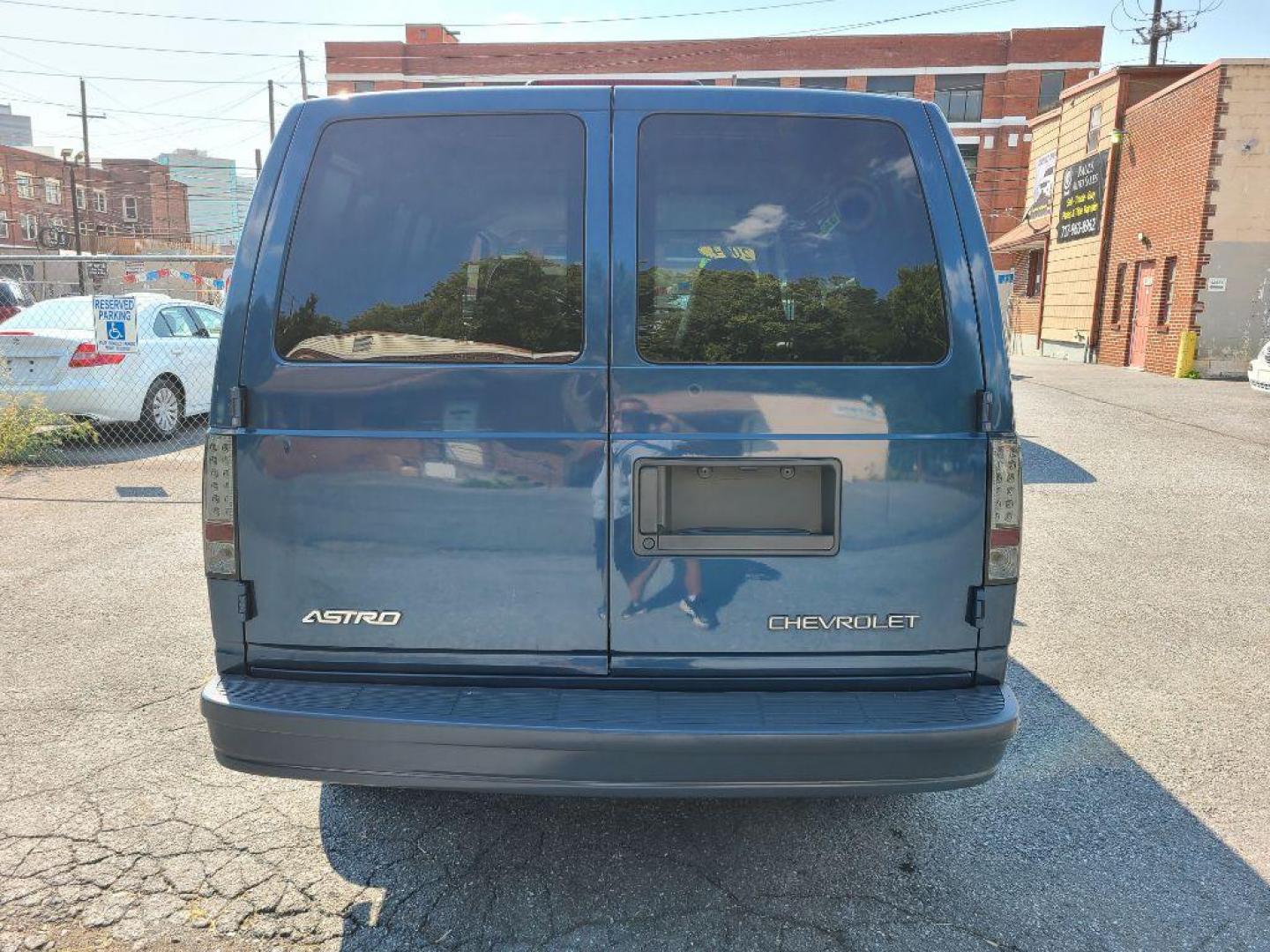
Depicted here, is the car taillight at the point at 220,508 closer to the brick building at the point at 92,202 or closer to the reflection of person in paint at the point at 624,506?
the reflection of person in paint at the point at 624,506

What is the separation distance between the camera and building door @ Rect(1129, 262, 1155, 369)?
21547 mm

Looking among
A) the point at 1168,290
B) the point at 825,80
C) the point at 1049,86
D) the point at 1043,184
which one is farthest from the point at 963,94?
the point at 1168,290

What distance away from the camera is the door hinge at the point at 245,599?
8.51ft

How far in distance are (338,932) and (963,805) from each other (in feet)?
7.12

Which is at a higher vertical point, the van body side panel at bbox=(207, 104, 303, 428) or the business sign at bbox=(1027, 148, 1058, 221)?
the business sign at bbox=(1027, 148, 1058, 221)

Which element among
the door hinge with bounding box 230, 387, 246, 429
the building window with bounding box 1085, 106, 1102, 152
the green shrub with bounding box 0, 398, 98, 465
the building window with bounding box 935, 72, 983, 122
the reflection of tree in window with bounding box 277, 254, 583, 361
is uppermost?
the building window with bounding box 935, 72, 983, 122

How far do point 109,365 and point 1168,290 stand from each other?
21.2 meters

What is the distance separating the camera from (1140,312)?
21969 millimetres

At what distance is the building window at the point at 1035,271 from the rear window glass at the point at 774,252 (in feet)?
99.0

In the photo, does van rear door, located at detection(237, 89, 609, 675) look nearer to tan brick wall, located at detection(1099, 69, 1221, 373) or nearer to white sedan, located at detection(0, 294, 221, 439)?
white sedan, located at detection(0, 294, 221, 439)

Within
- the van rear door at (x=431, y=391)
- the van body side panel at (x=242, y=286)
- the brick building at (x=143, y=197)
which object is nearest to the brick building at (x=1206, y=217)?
the van rear door at (x=431, y=391)

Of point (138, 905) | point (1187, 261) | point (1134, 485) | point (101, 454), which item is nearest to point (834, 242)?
point (138, 905)

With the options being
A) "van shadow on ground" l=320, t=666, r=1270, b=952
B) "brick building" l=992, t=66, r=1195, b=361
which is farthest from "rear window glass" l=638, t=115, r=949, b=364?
"brick building" l=992, t=66, r=1195, b=361

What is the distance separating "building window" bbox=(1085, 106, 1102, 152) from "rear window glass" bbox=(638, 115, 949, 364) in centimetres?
2546
